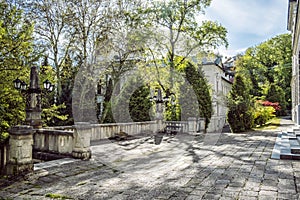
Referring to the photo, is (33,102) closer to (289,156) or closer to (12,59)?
(12,59)

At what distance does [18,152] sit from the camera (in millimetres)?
4703

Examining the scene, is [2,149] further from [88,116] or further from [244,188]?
[88,116]

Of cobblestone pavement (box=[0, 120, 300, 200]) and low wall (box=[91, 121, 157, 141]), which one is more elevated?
low wall (box=[91, 121, 157, 141])

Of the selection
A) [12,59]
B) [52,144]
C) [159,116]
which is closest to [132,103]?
[159,116]

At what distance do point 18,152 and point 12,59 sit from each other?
2.78m

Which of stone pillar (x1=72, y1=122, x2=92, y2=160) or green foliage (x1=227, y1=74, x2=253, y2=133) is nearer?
stone pillar (x1=72, y1=122, x2=92, y2=160)

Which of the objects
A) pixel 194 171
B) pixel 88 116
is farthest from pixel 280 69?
pixel 194 171

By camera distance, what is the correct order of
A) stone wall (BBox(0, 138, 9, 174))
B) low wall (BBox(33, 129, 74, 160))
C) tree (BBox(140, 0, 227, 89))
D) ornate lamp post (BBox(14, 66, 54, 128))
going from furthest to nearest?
tree (BBox(140, 0, 227, 89)) < ornate lamp post (BBox(14, 66, 54, 128)) < low wall (BBox(33, 129, 74, 160)) < stone wall (BBox(0, 138, 9, 174))

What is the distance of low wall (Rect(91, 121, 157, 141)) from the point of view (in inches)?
414

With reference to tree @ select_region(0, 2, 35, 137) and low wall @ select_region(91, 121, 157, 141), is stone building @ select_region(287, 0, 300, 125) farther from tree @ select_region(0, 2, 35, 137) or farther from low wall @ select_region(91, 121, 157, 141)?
tree @ select_region(0, 2, 35, 137)

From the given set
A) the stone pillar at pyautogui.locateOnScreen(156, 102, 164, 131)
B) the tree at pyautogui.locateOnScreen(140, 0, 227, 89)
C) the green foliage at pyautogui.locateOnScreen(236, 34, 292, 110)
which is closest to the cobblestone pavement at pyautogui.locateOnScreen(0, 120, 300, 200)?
the stone pillar at pyautogui.locateOnScreen(156, 102, 164, 131)

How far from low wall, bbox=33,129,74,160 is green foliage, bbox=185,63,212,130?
37.6 feet

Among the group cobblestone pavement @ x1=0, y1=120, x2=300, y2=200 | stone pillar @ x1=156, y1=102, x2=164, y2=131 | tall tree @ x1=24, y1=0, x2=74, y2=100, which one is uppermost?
tall tree @ x1=24, y1=0, x2=74, y2=100

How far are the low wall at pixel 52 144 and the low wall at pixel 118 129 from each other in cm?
320
